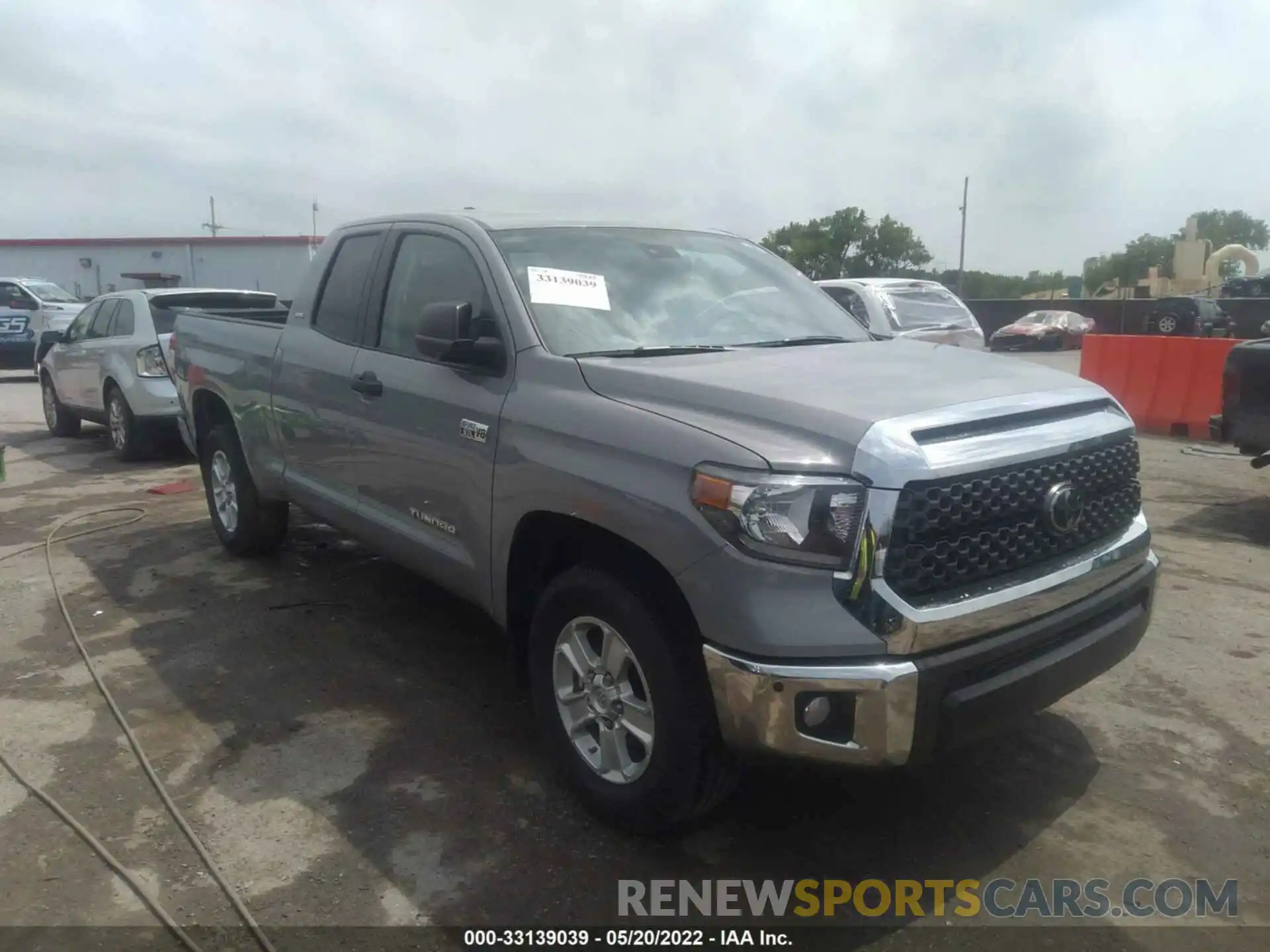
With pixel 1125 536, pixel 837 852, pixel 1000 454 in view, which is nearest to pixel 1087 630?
pixel 1125 536

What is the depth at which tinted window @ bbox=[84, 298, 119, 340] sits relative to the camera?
10367 millimetres

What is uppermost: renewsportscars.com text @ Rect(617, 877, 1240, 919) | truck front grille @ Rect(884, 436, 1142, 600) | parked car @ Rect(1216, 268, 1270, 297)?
parked car @ Rect(1216, 268, 1270, 297)

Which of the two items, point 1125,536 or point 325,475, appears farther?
point 325,475

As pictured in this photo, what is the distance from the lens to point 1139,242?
74.3 m

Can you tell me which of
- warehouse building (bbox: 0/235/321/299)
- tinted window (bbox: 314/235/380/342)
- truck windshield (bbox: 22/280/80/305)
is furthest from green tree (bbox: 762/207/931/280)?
tinted window (bbox: 314/235/380/342)

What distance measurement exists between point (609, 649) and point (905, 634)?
927 mm

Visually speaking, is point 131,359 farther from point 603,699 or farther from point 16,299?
point 16,299

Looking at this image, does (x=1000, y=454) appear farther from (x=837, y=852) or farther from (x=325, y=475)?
(x=325, y=475)

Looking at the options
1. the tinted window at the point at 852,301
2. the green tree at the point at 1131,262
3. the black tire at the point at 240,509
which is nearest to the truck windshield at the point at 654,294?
the black tire at the point at 240,509

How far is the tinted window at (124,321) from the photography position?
9.86 meters

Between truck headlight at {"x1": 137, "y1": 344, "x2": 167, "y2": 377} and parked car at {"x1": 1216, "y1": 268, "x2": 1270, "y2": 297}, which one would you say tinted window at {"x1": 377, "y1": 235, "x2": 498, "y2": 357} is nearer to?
truck headlight at {"x1": 137, "y1": 344, "x2": 167, "y2": 377}

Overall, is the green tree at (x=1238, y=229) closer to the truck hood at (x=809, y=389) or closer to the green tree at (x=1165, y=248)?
the green tree at (x=1165, y=248)

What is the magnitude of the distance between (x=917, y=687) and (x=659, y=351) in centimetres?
157

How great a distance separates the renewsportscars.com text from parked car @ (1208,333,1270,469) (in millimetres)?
4754
